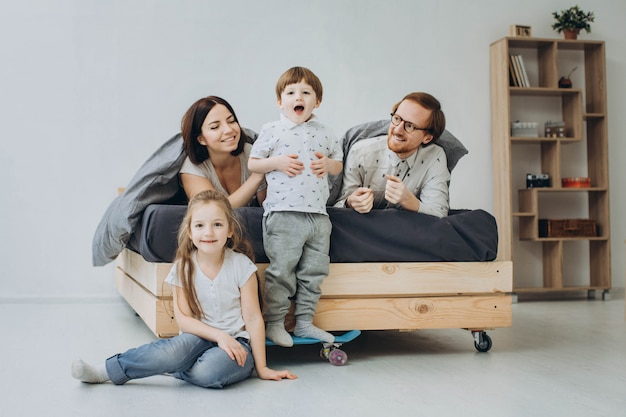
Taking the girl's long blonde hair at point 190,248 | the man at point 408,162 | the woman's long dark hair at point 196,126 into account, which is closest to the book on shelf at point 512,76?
the man at point 408,162

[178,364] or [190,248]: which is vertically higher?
[190,248]

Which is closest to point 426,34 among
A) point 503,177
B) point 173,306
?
point 503,177

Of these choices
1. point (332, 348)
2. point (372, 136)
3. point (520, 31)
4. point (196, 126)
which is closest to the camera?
point (332, 348)

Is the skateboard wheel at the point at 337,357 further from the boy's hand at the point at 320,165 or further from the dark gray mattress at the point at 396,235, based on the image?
the boy's hand at the point at 320,165

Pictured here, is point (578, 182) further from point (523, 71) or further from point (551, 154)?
point (523, 71)

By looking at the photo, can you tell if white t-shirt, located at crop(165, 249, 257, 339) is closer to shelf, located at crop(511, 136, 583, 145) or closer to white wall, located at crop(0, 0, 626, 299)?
white wall, located at crop(0, 0, 626, 299)

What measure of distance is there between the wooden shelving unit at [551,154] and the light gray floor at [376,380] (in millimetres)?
1448

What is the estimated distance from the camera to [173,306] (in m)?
2.25

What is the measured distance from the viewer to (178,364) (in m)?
2.00

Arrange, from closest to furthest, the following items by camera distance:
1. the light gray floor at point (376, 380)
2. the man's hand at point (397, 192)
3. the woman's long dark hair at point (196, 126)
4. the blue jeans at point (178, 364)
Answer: the light gray floor at point (376, 380)
the blue jeans at point (178, 364)
the man's hand at point (397, 192)
the woman's long dark hair at point (196, 126)

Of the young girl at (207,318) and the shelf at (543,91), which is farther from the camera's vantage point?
the shelf at (543,91)

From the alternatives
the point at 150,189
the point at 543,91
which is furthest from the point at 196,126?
the point at 543,91

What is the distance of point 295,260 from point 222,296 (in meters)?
0.28

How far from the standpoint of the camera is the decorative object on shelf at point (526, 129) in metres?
4.64
